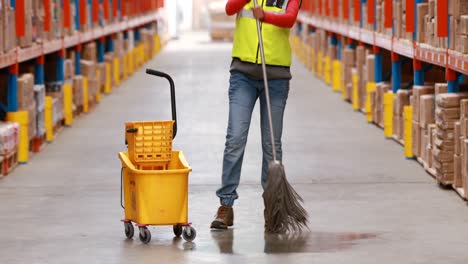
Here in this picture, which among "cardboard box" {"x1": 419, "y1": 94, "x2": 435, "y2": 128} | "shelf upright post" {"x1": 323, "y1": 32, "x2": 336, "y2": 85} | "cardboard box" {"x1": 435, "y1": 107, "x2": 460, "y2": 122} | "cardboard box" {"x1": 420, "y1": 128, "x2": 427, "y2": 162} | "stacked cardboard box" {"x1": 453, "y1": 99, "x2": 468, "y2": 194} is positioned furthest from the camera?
"shelf upright post" {"x1": 323, "y1": 32, "x2": 336, "y2": 85}

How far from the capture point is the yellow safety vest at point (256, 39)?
6.79 m

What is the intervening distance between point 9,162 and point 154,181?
383 centimetres

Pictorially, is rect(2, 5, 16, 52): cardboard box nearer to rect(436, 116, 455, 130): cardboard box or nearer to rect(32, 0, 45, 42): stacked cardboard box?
rect(32, 0, 45, 42): stacked cardboard box

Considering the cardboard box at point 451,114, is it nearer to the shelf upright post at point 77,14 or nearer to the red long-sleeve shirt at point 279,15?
the red long-sleeve shirt at point 279,15

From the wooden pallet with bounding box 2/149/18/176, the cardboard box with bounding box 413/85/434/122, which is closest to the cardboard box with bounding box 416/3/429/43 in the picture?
the cardboard box with bounding box 413/85/434/122

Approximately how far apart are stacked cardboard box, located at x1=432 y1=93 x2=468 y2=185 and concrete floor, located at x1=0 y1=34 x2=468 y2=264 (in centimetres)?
18

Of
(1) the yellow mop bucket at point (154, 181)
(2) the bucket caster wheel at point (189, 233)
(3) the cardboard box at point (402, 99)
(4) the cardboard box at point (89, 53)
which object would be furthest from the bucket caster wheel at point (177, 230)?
(4) the cardboard box at point (89, 53)

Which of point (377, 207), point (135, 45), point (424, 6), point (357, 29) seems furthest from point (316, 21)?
point (377, 207)

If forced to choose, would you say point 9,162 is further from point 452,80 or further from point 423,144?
point 452,80

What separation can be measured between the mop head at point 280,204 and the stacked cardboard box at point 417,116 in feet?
11.4

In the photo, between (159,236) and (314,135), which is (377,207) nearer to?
(159,236)

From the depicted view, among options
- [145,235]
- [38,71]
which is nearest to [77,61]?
[38,71]

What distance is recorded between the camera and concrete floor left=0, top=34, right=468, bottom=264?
247 inches

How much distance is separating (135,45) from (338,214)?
19.3m
